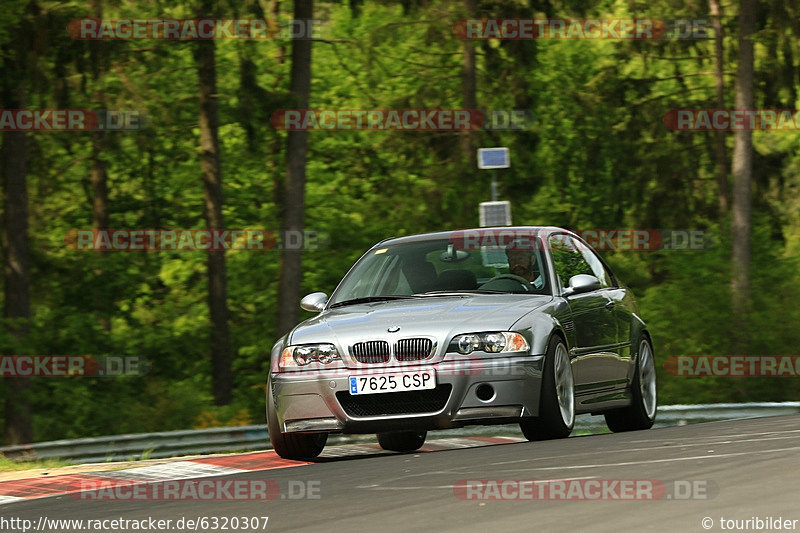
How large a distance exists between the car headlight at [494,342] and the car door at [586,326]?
1.02 meters

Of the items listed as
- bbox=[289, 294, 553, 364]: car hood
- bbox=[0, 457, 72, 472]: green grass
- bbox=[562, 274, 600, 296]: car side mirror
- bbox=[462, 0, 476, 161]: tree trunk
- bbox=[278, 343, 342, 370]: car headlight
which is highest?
bbox=[462, 0, 476, 161]: tree trunk

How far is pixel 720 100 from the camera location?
121 feet

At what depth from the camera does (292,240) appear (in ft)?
84.3

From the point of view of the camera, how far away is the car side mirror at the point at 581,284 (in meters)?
11.4

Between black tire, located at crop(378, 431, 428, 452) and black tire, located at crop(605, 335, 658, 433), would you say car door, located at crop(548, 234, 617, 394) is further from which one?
black tire, located at crop(378, 431, 428, 452)

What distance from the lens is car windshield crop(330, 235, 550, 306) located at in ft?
37.9

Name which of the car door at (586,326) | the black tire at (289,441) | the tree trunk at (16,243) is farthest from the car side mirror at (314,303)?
the tree trunk at (16,243)

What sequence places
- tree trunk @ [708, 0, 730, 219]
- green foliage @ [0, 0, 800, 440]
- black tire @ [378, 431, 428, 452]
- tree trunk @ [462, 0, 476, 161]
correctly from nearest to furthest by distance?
black tire @ [378, 431, 428, 452]
green foliage @ [0, 0, 800, 440]
tree trunk @ [462, 0, 476, 161]
tree trunk @ [708, 0, 730, 219]

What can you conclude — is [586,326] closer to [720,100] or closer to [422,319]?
[422,319]

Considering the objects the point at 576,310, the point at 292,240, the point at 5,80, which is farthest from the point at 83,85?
the point at 576,310

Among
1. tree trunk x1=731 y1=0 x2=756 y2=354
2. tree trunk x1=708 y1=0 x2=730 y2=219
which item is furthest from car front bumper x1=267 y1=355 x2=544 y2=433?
tree trunk x1=708 y1=0 x2=730 y2=219

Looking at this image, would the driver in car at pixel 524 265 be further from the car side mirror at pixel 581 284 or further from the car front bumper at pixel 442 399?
the car front bumper at pixel 442 399

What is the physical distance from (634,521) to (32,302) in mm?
27449

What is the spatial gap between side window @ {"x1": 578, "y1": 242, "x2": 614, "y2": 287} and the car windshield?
1.26 meters
